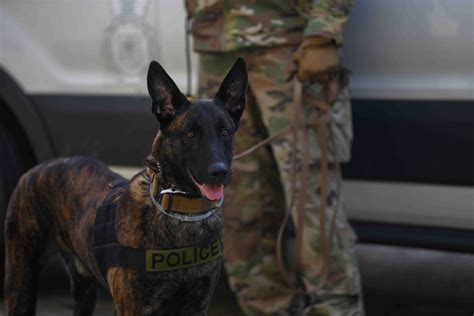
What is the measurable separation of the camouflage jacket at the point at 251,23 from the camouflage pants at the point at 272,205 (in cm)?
6

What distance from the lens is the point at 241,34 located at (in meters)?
3.31

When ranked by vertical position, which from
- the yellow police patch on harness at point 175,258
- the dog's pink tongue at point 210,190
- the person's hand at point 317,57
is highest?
the person's hand at point 317,57

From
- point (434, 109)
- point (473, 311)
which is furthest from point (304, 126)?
point (473, 311)

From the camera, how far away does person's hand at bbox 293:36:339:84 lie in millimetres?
3098

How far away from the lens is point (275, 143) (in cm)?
338

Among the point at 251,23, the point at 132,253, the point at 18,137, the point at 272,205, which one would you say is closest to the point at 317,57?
the point at 251,23

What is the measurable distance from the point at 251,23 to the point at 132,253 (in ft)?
3.80

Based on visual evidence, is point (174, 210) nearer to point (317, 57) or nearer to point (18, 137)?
point (317, 57)

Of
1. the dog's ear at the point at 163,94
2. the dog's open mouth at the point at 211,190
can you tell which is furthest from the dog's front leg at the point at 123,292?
the dog's ear at the point at 163,94

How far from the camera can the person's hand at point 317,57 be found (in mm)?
3098

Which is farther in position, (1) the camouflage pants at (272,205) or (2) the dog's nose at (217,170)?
(1) the camouflage pants at (272,205)

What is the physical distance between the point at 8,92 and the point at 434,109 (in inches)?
75.0

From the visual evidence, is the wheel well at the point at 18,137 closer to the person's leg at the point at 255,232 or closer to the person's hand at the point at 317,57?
the person's leg at the point at 255,232

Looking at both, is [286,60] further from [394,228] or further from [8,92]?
[8,92]
